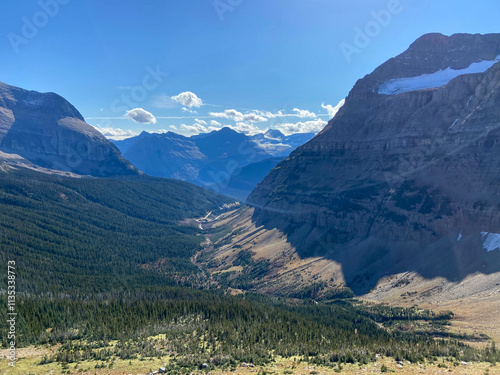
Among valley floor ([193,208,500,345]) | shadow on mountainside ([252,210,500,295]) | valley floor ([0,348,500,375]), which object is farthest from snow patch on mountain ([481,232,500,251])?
valley floor ([0,348,500,375])

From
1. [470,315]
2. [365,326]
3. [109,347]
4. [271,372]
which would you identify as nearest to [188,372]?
[271,372]

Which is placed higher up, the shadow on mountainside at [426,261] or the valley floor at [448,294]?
the shadow on mountainside at [426,261]

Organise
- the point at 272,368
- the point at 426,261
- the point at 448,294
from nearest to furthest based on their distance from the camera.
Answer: the point at 272,368 < the point at 448,294 < the point at 426,261

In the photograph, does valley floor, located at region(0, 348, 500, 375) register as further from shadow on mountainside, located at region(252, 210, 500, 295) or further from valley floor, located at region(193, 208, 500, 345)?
shadow on mountainside, located at region(252, 210, 500, 295)

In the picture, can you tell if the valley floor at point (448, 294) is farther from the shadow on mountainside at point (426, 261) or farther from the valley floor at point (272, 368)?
the valley floor at point (272, 368)

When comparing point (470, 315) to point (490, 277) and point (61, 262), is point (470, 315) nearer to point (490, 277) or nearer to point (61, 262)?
point (490, 277)

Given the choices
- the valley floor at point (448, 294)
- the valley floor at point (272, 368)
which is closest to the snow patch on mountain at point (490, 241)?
the valley floor at point (448, 294)

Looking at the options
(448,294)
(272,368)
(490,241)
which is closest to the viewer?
(272,368)

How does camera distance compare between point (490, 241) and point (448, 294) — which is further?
point (490, 241)

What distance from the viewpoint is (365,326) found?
407 ft

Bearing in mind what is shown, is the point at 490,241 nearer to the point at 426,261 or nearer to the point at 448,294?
the point at 426,261

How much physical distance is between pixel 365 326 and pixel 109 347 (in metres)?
92.8

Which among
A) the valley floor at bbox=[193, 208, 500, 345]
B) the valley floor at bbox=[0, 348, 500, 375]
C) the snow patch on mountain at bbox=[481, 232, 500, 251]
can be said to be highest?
the snow patch on mountain at bbox=[481, 232, 500, 251]

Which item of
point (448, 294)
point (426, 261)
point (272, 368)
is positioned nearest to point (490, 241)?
point (426, 261)
